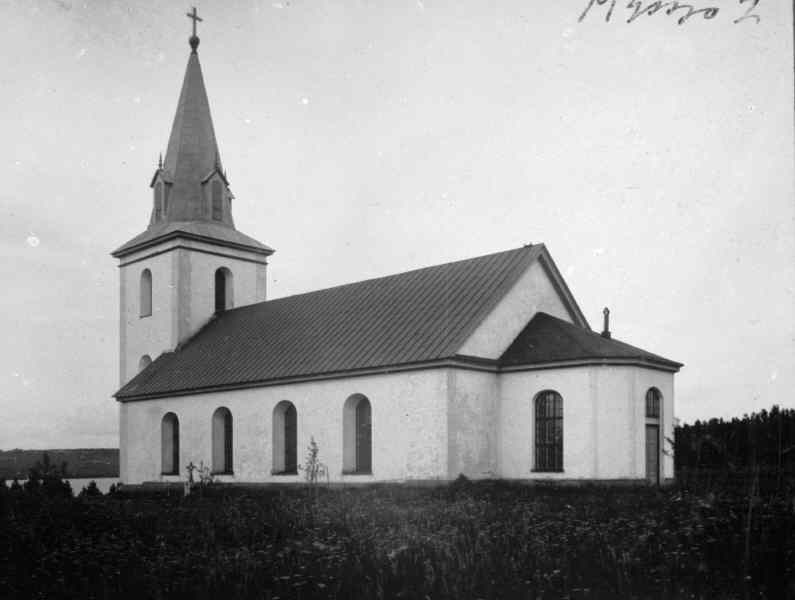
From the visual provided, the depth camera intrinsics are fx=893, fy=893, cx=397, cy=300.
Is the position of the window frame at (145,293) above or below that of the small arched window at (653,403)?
above

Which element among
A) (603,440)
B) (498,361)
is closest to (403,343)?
(498,361)

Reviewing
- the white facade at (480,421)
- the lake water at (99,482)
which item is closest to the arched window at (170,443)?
the lake water at (99,482)

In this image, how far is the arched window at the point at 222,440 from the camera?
30.5m

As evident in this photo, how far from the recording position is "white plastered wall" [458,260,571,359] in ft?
79.2

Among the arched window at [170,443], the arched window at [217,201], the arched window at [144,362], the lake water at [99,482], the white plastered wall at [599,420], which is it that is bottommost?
the lake water at [99,482]

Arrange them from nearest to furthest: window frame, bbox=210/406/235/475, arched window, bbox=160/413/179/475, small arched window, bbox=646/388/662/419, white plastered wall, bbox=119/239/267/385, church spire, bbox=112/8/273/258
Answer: small arched window, bbox=646/388/662/419 → window frame, bbox=210/406/235/475 → arched window, bbox=160/413/179/475 → white plastered wall, bbox=119/239/267/385 → church spire, bbox=112/8/273/258

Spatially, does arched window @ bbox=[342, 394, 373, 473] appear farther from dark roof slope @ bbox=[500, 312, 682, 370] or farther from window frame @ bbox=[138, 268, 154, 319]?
window frame @ bbox=[138, 268, 154, 319]

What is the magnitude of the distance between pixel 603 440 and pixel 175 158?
22247 millimetres

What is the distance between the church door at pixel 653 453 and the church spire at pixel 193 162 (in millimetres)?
20348

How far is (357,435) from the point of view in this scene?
2617 cm

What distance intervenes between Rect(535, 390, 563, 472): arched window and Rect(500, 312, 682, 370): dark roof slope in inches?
41.1

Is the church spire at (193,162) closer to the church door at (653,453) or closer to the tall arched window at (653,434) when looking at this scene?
the tall arched window at (653,434)

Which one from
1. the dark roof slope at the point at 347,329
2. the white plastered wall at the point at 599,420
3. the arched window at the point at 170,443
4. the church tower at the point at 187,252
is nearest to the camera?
the white plastered wall at the point at 599,420

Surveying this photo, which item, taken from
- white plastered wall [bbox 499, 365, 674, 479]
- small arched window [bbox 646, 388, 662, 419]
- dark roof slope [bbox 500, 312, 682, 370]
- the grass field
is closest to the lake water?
dark roof slope [bbox 500, 312, 682, 370]
